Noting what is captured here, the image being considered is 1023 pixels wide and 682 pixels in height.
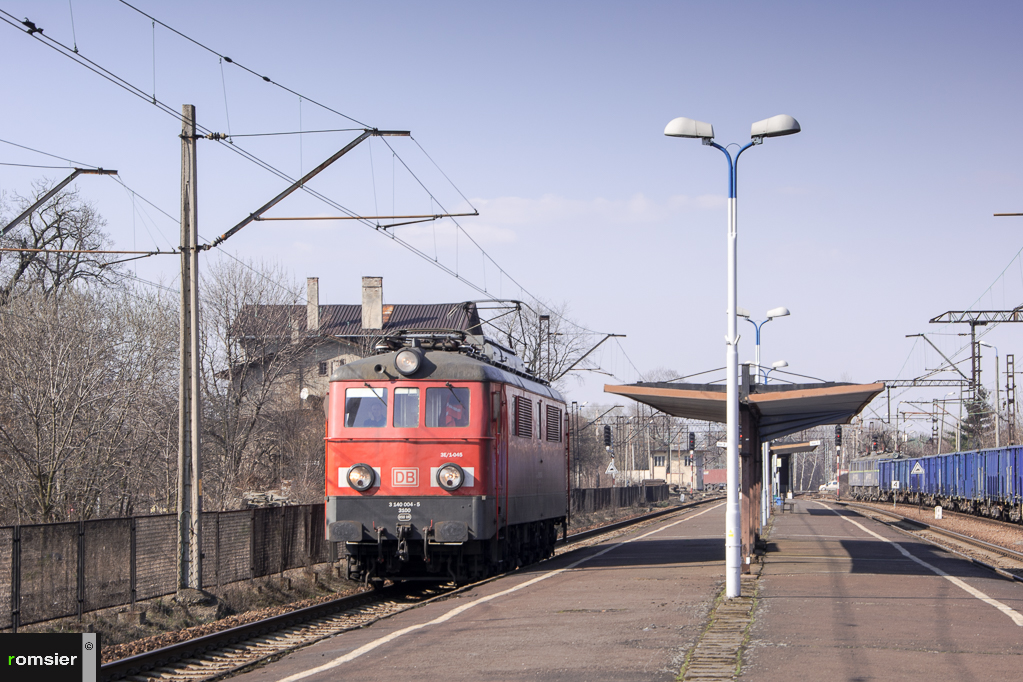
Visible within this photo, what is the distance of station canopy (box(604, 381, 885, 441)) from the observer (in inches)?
654

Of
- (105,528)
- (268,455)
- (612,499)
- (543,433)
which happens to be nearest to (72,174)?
(105,528)

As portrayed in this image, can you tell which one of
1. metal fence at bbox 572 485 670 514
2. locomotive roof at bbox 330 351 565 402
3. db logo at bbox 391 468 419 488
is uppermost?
locomotive roof at bbox 330 351 565 402

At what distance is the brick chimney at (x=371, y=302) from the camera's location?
69750 mm

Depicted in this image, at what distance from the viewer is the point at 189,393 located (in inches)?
593

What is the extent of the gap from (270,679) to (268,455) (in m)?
30.4

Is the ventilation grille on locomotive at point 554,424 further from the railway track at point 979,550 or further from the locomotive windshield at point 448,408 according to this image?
the railway track at point 979,550

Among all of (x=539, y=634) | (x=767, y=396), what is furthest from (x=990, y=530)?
(x=539, y=634)

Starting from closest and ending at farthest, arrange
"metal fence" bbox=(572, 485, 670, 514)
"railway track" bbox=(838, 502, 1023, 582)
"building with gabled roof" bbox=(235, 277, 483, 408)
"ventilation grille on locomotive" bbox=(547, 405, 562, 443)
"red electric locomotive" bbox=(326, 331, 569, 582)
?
"red electric locomotive" bbox=(326, 331, 569, 582)
"railway track" bbox=(838, 502, 1023, 582)
"ventilation grille on locomotive" bbox=(547, 405, 562, 443)
"building with gabled roof" bbox=(235, 277, 483, 408)
"metal fence" bbox=(572, 485, 670, 514)

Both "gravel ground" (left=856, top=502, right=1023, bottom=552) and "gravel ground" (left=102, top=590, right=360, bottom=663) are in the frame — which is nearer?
"gravel ground" (left=102, top=590, right=360, bottom=663)

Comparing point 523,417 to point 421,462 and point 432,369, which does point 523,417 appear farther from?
point 421,462

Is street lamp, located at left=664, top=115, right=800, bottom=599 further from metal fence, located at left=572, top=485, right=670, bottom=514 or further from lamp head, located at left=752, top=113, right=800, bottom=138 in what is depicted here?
metal fence, located at left=572, top=485, right=670, bottom=514

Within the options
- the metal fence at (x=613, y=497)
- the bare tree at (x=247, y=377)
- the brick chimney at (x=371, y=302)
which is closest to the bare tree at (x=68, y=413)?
the bare tree at (x=247, y=377)

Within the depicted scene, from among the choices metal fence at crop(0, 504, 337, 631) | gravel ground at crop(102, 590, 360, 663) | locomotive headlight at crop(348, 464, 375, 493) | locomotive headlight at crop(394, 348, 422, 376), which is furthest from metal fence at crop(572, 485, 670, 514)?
gravel ground at crop(102, 590, 360, 663)

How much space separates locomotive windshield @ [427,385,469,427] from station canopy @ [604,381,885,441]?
2309mm
